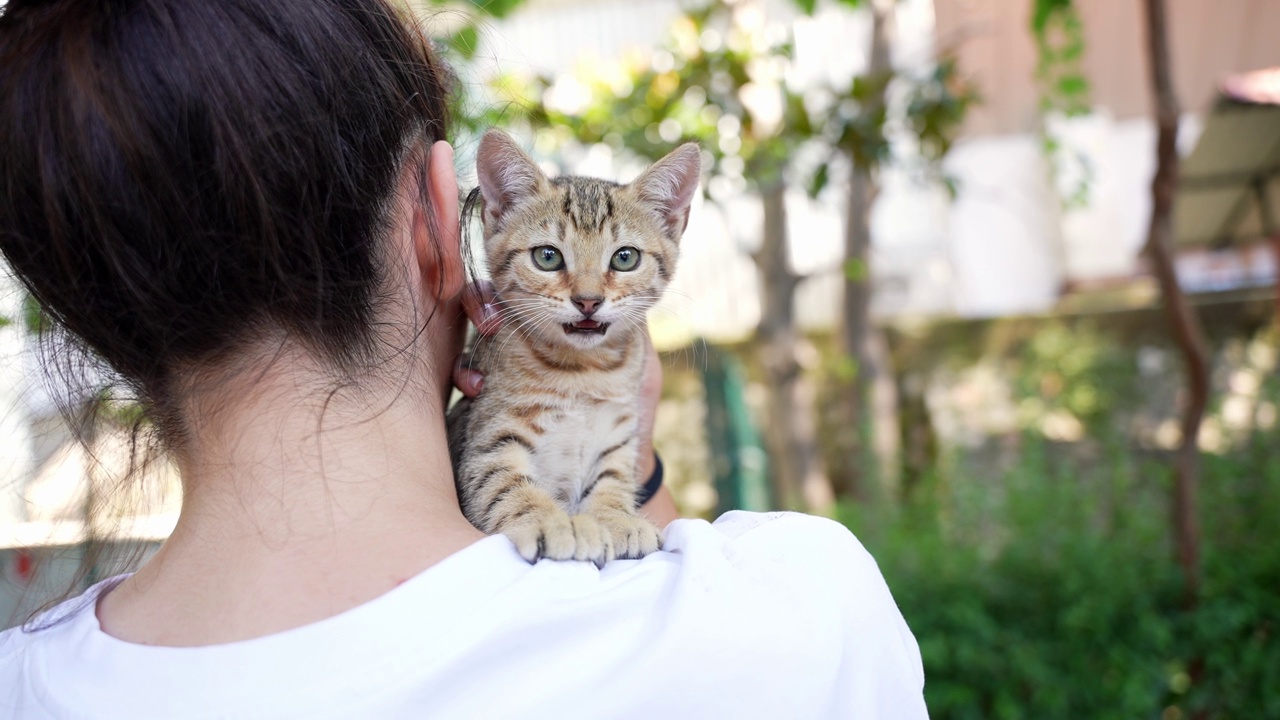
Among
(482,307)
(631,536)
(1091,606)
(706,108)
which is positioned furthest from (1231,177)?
(631,536)

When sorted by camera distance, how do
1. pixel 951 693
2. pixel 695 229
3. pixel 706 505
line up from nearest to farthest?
pixel 951 693
pixel 706 505
pixel 695 229

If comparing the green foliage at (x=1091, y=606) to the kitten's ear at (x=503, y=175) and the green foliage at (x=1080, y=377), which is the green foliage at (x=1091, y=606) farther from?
the kitten's ear at (x=503, y=175)

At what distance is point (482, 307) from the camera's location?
68.5 inches

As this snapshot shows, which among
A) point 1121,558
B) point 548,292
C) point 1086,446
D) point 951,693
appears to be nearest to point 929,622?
point 951,693

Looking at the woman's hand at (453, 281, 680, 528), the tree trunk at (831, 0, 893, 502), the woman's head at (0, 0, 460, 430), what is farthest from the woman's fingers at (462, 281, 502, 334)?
the tree trunk at (831, 0, 893, 502)

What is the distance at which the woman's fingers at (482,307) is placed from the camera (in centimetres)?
163

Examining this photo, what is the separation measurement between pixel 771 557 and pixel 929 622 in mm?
2785

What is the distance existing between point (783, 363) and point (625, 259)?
283cm

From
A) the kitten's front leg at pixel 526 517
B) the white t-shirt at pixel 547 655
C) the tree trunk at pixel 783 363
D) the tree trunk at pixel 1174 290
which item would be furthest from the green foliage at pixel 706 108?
the white t-shirt at pixel 547 655

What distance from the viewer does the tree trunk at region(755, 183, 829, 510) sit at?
4.64 metres

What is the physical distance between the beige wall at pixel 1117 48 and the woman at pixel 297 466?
189 inches

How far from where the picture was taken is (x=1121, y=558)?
3.68m

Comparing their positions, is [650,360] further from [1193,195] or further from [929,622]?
[1193,195]

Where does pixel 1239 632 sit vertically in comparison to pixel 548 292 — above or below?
below
